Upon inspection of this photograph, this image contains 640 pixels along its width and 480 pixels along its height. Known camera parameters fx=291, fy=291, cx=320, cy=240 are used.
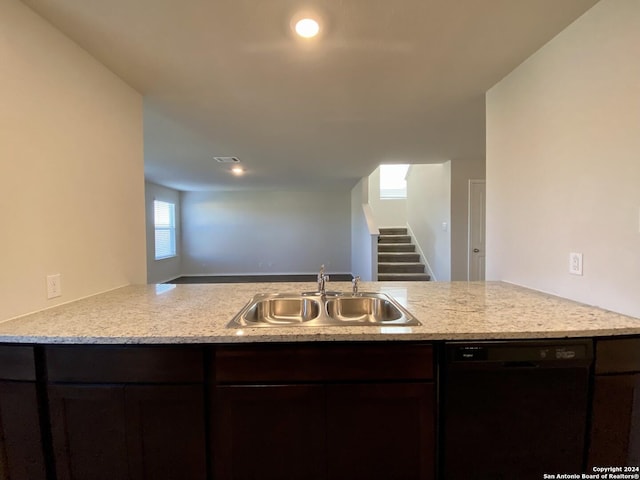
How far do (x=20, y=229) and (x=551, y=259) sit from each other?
2.68 metres

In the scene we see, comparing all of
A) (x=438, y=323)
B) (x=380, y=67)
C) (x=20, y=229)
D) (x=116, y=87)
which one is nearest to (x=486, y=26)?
(x=380, y=67)

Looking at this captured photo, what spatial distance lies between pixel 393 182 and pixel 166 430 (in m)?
7.83

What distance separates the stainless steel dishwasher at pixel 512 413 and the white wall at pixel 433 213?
3.29m

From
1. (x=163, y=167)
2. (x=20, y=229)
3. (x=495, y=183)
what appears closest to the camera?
(x=20, y=229)

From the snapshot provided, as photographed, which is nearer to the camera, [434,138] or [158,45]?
[158,45]

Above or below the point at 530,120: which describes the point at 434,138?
above

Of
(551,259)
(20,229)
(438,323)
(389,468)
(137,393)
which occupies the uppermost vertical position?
(20,229)

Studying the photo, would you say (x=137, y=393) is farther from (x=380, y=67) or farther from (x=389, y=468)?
(x=380, y=67)

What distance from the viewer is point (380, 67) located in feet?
6.06

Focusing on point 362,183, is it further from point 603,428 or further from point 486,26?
point 603,428

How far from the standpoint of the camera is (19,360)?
1126 mm

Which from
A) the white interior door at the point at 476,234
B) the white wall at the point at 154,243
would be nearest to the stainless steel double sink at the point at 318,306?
the white interior door at the point at 476,234

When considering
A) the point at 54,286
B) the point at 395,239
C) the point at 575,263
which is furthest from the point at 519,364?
the point at 395,239

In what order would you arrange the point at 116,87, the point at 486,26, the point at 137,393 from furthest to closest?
the point at 116,87 → the point at 486,26 → the point at 137,393
